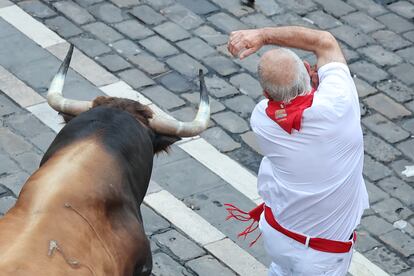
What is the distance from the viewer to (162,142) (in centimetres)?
704

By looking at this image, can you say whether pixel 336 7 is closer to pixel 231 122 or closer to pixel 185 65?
pixel 185 65

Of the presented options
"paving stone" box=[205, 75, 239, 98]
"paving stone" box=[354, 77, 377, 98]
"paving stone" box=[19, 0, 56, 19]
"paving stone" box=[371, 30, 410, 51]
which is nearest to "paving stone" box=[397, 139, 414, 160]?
"paving stone" box=[354, 77, 377, 98]

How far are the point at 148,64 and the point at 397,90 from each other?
92.7 inches

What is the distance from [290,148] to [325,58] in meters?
0.63

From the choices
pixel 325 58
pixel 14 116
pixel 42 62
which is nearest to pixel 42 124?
pixel 14 116

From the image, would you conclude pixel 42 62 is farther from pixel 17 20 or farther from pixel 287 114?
pixel 287 114

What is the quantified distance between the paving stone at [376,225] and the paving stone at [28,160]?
269 cm

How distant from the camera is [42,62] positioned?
10016 millimetres

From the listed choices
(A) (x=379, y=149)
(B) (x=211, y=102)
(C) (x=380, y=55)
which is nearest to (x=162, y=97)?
(B) (x=211, y=102)

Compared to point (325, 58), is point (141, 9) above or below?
below

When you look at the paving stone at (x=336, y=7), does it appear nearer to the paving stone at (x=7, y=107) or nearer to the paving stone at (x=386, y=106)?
the paving stone at (x=386, y=106)

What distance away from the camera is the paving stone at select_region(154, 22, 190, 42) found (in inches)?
413

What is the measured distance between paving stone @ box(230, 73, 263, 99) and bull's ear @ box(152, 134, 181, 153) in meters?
2.84

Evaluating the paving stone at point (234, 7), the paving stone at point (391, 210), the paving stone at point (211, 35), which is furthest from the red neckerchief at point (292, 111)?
the paving stone at point (234, 7)
